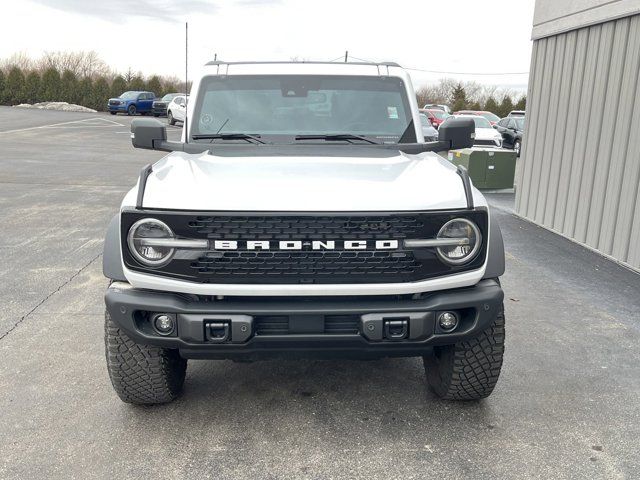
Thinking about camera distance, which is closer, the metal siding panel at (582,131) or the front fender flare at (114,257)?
the front fender flare at (114,257)

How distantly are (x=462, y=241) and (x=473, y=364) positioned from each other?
30.3 inches

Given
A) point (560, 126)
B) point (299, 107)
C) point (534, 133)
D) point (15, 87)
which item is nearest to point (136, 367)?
point (299, 107)

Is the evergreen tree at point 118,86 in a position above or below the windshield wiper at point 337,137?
above

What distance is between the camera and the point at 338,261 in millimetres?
2918

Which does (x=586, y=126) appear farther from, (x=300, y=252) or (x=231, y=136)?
(x=300, y=252)

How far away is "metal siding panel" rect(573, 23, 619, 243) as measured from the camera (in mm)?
7445

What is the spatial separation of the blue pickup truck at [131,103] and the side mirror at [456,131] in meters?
39.0

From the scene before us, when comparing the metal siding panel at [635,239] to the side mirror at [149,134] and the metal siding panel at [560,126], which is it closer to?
the metal siding panel at [560,126]

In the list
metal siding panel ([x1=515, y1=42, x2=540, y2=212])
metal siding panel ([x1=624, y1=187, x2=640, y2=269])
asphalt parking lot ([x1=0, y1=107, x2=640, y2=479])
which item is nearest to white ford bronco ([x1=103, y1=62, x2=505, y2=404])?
asphalt parking lot ([x1=0, y1=107, x2=640, y2=479])

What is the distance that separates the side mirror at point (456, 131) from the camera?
4.12m

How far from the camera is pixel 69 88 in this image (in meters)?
47.6

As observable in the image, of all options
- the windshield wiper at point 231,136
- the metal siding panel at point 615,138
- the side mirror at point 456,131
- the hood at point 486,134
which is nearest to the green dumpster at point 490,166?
the metal siding panel at point 615,138

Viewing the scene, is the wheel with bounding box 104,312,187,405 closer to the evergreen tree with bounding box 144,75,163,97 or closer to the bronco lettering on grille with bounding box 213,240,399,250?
the bronco lettering on grille with bounding box 213,240,399,250

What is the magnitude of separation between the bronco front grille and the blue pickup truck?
131ft
